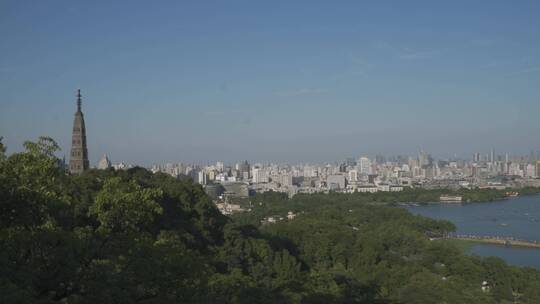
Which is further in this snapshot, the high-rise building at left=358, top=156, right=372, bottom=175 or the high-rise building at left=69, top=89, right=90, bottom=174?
the high-rise building at left=358, top=156, right=372, bottom=175

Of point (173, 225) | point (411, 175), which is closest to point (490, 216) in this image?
point (173, 225)

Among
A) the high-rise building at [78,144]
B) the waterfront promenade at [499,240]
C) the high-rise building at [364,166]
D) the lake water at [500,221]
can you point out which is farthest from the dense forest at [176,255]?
the high-rise building at [364,166]

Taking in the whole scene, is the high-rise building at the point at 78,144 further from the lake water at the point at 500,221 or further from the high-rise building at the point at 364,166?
the high-rise building at the point at 364,166

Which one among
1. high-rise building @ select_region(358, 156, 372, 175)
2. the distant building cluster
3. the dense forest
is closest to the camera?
the dense forest

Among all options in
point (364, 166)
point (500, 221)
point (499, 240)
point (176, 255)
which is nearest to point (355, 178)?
point (364, 166)

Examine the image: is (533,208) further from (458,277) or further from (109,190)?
(109,190)

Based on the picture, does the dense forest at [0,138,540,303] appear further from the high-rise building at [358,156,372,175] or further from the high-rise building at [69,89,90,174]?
the high-rise building at [358,156,372,175]

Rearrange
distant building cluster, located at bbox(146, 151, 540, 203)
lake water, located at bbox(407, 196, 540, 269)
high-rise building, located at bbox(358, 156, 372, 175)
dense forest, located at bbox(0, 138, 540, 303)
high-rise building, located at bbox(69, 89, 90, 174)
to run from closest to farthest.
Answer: dense forest, located at bbox(0, 138, 540, 303) < high-rise building, located at bbox(69, 89, 90, 174) < lake water, located at bbox(407, 196, 540, 269) < distant building cluster, located at bbox(146, 151, 540, 203) < high-rise building, located at bbox(358, 156, 372, 175)

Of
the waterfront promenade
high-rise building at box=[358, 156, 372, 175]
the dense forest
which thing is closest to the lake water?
the waterfront promenade

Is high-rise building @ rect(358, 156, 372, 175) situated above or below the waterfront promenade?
above
